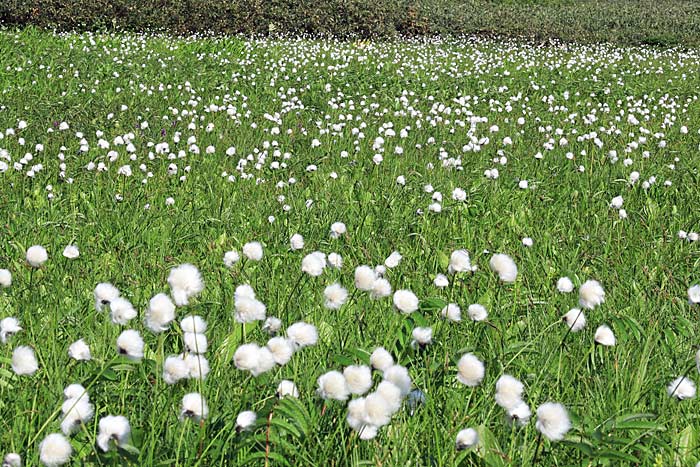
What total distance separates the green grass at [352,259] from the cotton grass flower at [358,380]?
15 centimetres

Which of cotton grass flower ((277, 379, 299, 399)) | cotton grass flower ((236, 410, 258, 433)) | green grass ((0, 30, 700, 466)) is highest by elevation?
cotton grass flower ((236, 410, 258, 433))

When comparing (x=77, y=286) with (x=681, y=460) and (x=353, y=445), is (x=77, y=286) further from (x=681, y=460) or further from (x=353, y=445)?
(x=681, y=460)

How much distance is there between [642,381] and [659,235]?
211 cm

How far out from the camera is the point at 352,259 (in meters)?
3.64

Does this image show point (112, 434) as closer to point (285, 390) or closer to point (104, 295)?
point (285, 390)

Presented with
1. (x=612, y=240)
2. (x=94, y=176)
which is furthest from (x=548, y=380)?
(x=94, y=176)

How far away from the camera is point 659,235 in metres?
4.02

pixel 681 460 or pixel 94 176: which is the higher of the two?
pixel 681 460

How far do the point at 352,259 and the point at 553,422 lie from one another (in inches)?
89.1

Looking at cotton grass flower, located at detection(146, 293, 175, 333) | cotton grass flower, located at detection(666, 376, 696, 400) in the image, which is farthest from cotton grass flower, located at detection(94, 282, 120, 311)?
cotton grass flower, located at detection(666, 376, 696, 400)

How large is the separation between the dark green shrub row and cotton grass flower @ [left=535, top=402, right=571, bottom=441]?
17.1m

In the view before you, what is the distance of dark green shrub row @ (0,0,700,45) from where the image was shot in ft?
54.3

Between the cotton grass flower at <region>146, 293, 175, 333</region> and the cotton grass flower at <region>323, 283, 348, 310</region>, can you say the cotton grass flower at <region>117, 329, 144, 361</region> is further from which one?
the cotton grass flower at <region>323, 283, 348, 310</region>

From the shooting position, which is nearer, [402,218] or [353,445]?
[353,445]
